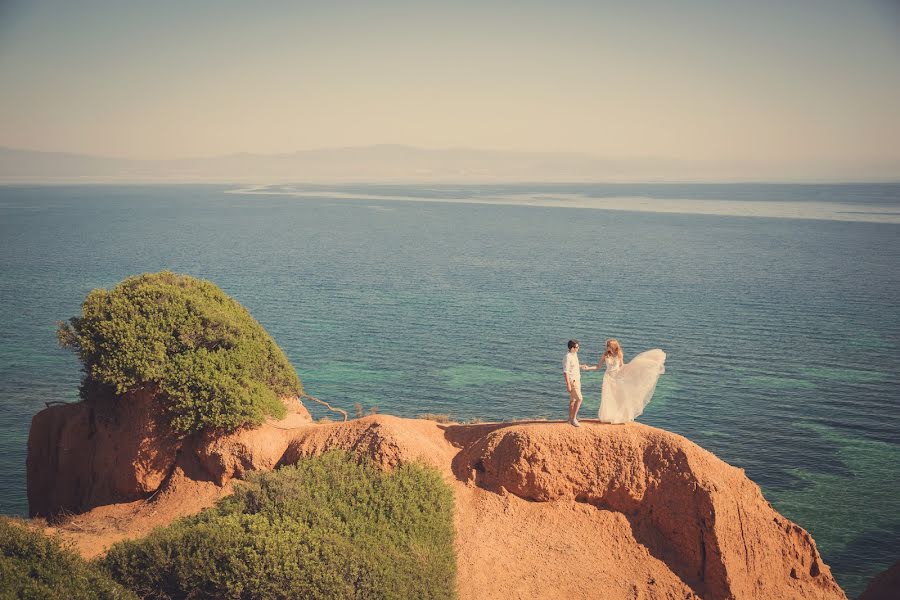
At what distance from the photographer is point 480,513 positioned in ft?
59.3

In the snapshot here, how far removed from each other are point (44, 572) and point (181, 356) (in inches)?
315

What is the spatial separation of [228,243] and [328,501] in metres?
121

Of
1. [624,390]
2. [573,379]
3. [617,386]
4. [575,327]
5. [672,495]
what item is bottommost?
[575,327]

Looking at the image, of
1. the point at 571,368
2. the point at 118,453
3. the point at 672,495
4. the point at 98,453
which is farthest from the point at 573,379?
the point at 98,453

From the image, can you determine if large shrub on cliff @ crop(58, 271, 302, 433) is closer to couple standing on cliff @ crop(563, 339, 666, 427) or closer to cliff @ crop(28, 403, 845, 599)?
cliff @ crop(28, 403, 845, 599)

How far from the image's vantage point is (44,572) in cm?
1341

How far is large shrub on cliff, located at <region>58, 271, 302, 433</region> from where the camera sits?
65.2 feet

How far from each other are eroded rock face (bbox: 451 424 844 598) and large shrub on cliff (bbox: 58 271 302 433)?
686 centimetres

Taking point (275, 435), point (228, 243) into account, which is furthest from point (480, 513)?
point (228, 243)

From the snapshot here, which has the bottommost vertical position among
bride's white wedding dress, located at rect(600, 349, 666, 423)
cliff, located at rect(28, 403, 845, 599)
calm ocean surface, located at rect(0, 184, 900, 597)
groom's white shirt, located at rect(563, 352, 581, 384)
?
calm ocean surface, located at rect(0, 184, 900, 597)

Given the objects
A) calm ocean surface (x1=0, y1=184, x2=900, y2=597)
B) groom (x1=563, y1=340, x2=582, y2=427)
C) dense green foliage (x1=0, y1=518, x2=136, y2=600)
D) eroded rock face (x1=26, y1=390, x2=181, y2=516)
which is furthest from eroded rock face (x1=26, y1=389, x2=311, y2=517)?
calm ocean surface (x1=0, y1=184, x2=900, y2=597)

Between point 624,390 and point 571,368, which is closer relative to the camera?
point 624,390

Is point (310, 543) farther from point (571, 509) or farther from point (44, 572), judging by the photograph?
point (571, 509)

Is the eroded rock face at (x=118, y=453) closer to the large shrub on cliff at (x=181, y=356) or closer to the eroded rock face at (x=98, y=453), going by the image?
the eroded rock face at (x=98, y=453)
